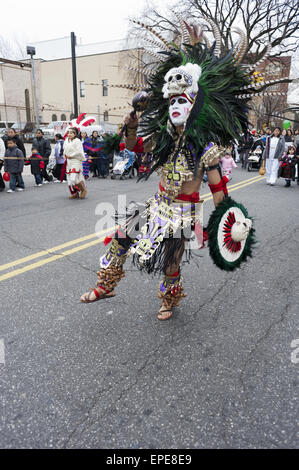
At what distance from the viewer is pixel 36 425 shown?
6.08ft

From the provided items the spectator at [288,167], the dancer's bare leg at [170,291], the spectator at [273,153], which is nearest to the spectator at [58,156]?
the spectator at [273,153]

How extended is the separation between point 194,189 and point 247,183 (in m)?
9.23

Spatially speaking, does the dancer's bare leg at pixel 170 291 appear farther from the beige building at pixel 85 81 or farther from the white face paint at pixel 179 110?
the beige building at pixel 85 81

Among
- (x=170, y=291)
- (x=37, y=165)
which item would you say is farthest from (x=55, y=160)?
(x=170, y=291)

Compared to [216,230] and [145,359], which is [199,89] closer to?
[216,230]

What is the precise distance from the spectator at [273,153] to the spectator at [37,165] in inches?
277

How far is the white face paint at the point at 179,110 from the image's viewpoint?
2428 millimetres

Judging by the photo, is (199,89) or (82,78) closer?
(199,89)

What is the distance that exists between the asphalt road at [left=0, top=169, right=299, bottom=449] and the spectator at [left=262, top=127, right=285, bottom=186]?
23.3 feet

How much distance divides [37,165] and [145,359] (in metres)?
9.24

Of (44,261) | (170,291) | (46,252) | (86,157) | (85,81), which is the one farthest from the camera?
(85,81)

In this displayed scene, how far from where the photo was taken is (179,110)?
7.95ft
